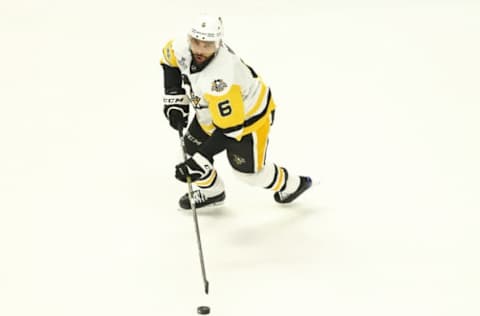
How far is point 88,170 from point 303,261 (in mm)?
1307

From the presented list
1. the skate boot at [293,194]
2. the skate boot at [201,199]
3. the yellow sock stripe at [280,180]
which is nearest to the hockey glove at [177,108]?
the skate boot at [201,199]

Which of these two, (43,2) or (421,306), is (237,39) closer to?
(43,2)

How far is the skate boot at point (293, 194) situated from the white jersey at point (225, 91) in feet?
1.61

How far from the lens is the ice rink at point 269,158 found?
3.12 m

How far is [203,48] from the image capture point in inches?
117

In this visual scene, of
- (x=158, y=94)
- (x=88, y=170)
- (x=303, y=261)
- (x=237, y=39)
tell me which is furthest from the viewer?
(x=237, y=39)

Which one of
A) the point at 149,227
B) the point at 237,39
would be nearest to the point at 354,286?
the point at 149,227

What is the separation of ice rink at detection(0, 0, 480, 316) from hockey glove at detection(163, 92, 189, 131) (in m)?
0.47

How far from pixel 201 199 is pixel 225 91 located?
2.56 ft

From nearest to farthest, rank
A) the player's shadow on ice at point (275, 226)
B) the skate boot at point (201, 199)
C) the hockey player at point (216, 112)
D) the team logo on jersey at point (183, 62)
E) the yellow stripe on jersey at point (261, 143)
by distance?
the hockey player at point (216, 112)
the team logo on jersey at point (183, 62)
the yellow stripe on jersey at point (261, 143)
the player's shadow on ice at point (275, 226)
the skate boot at point (201, 199)

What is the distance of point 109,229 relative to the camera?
11.5 ft

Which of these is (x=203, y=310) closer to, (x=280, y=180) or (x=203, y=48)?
(x=280, y=180)

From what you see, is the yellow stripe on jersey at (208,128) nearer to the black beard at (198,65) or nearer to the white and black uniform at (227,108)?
the white and black uniform at (227,108)

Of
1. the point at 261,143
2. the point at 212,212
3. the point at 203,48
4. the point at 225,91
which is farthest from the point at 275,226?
the point at 203,48
